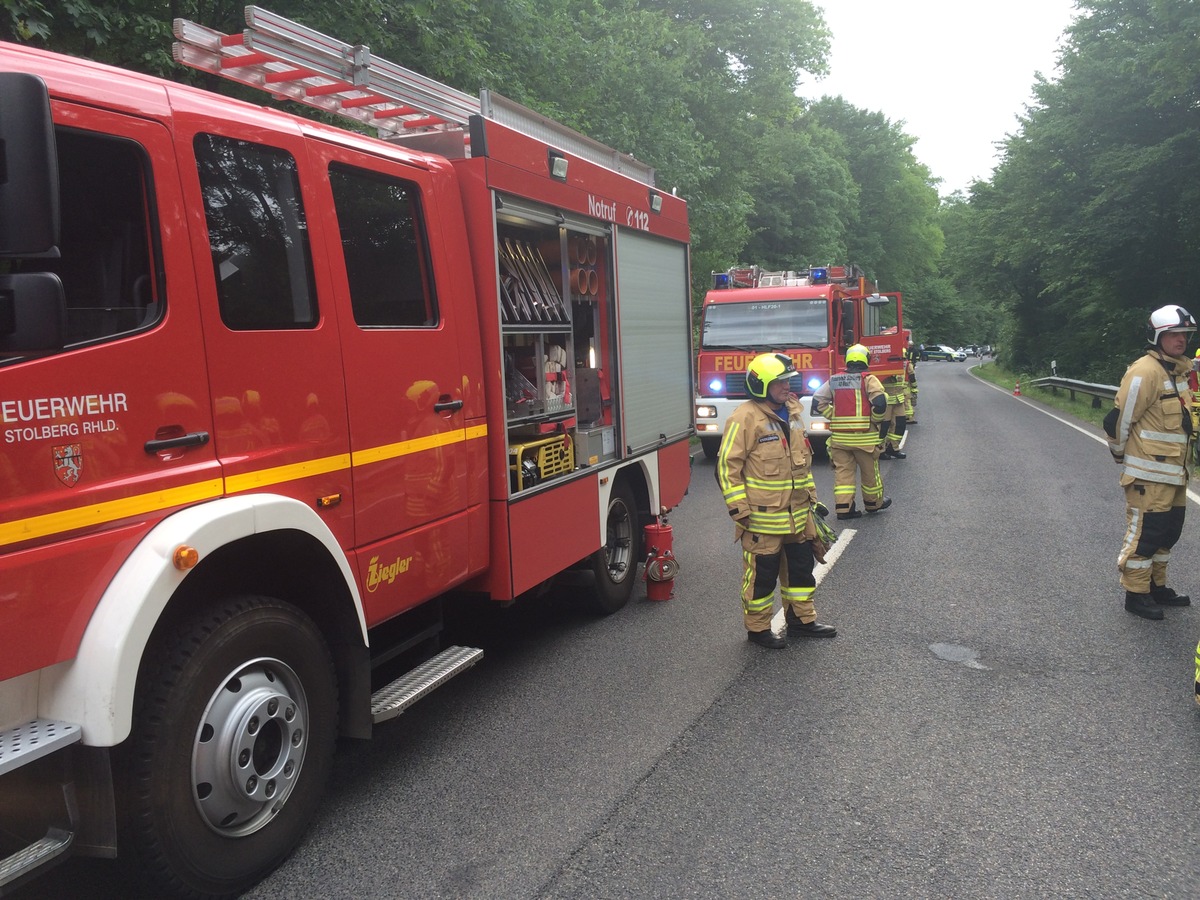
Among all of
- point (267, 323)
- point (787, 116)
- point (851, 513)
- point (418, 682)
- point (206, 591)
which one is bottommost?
point (851, 513)

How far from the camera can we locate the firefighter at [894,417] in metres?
14.5

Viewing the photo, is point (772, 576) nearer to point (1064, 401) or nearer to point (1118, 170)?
point (1118, 170)

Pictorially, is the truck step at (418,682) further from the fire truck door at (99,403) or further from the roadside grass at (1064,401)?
the roadside grass at (1064,401)

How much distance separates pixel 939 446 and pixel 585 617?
1148cm

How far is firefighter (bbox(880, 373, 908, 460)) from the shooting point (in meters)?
14.5

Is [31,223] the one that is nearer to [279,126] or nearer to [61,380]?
[61,380]

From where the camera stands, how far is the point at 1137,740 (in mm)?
4227

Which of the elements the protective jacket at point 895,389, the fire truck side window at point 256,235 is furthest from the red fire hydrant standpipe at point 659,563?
the protective jacket at point 895,389

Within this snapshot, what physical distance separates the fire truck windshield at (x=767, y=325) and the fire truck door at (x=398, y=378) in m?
9.82

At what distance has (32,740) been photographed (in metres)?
2.51

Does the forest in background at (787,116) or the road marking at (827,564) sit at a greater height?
the forest in background at (787,116)

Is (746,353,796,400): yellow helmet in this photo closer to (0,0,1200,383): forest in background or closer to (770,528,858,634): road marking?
(770,528,858,634): road marking

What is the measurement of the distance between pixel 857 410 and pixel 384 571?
691 cm

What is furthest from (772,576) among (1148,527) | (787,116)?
(787,116)
